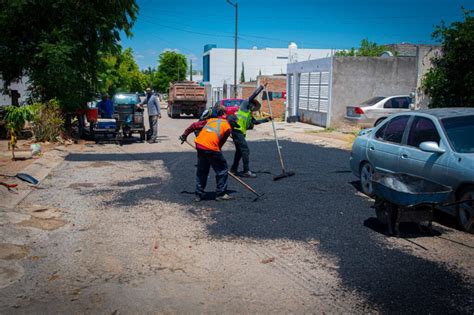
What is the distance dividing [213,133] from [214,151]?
12.2 inches

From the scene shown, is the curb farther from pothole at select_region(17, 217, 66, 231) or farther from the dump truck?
the dump truck

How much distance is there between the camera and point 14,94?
1927cm

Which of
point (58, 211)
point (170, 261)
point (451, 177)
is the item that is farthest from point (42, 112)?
point (451, 177)

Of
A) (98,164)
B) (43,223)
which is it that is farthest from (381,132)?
(98,164)

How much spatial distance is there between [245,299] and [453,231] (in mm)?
3576

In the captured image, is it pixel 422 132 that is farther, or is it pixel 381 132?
pixel 381 132

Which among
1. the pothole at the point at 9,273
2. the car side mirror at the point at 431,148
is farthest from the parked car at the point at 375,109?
the pothole at the point at 9,273

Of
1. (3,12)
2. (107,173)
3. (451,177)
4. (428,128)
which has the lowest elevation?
(107,173)

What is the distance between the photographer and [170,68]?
7519 centimetres

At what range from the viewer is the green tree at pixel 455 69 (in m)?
13.4

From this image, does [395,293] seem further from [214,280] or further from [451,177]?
[451,177]

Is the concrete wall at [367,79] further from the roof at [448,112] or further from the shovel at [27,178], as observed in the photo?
the shovel at [27,178]

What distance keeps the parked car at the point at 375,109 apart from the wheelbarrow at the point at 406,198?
13.3 meters

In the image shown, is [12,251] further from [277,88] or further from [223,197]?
[277,88]
